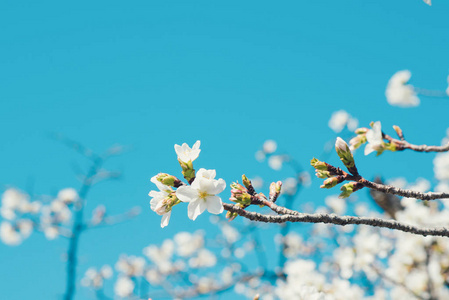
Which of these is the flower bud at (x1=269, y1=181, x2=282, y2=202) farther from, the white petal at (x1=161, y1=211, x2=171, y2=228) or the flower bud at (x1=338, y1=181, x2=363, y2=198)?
the white petal at (x1=161, y1=211, x2=171, y2=228)

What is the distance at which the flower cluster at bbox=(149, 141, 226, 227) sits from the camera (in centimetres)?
150

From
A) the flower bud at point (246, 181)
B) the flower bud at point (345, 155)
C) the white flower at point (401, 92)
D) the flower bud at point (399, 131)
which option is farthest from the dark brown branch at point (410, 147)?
the white flower at point (401, 92)

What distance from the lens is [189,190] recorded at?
151 cm

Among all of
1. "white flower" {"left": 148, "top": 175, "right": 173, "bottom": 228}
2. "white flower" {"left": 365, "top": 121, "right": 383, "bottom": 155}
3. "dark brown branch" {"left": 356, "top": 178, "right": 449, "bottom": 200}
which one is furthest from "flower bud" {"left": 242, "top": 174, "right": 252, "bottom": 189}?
"white flower" {"left": 365, "top": 121, "right": 383, "bottom": 155}

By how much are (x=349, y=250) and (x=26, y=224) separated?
313 inches

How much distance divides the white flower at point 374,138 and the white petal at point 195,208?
1000 millimetres

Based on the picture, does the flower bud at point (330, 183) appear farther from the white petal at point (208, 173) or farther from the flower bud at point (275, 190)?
the white petal at point (208, 173)

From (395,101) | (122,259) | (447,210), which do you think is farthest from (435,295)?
(122,259)

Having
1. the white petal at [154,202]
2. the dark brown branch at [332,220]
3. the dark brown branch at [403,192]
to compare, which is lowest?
the dark brown branch at [332,220]

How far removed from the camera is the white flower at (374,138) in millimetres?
1987

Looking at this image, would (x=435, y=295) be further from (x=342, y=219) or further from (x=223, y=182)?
(x=223, y=182)

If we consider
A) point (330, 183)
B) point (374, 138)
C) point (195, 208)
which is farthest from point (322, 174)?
point (195, 208)

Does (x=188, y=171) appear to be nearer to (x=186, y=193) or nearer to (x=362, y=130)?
(x=186, y=193)

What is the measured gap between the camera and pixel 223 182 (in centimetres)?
152
